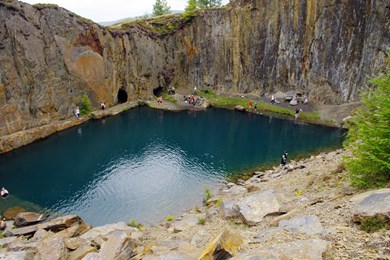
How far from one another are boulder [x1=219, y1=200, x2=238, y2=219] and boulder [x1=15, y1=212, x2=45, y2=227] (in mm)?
16271

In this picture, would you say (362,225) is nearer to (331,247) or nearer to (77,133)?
(331,247)

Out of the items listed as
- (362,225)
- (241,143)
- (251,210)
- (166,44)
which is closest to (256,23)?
(166,44)

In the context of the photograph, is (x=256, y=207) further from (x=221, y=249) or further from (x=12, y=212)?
(x=12, y=212)

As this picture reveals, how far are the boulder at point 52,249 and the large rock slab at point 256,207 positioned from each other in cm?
957

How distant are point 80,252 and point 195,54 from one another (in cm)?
5793

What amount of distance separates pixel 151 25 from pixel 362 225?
64.8 meters

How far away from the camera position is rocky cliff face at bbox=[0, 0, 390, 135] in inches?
1769

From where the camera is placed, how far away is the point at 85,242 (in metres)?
16.8

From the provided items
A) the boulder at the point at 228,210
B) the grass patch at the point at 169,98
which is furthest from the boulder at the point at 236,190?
the grass patch at the point at 169,98

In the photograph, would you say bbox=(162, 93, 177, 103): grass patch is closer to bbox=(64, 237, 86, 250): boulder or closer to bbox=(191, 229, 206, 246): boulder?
bbox=(64, 237, 86, 250): boulder

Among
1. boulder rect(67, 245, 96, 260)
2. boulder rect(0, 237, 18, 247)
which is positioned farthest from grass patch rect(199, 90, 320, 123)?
boulder rect(0, 237, 18, 247)

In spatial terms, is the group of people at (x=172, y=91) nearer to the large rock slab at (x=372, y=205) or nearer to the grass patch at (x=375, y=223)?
Result: the large rock slab at (x=372, y=205)

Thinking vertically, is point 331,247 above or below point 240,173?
above

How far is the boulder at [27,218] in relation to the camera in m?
24.4
